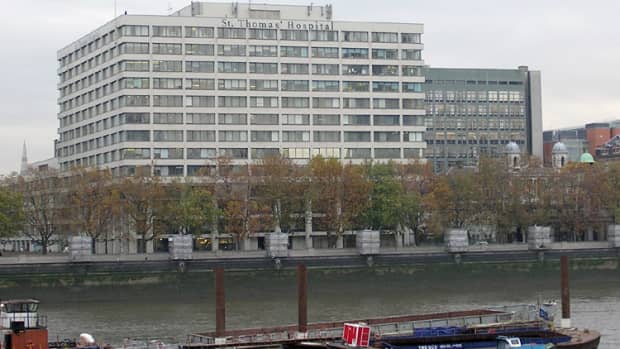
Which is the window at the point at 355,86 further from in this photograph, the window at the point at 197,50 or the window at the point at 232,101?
the window at the point at 197,50

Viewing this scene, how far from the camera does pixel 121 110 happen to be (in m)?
157

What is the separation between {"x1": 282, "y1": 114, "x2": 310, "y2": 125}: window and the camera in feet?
536

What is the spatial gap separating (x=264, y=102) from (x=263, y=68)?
15.6ft

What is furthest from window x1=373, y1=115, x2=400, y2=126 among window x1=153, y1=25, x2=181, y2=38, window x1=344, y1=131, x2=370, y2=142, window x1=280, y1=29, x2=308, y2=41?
window x1=153, y1=25, x2=181, y2=38

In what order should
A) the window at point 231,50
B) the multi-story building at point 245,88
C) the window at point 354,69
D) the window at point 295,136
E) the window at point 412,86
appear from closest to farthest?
Answer: the multi-story building at point 245,88, the window at point 231,50, the window at point 295,136, the window at point 354,69, the window at point 412,86

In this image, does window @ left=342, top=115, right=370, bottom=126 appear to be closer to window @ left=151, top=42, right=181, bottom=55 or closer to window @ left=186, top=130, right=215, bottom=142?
window @ left=186, top=130, right=215, bottom=142

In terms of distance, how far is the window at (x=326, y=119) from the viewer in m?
165

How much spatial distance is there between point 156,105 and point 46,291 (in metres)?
46.0

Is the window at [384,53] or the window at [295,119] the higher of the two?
the window at [384,53]

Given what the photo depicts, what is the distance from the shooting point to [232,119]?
16025cm

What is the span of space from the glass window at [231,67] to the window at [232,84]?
4.11 ft

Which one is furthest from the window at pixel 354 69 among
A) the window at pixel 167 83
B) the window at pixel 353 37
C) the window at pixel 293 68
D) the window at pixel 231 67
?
the window at pixel 167 83

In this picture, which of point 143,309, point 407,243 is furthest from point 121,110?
point 143,309

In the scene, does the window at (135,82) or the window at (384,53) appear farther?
the window at (384,53)
